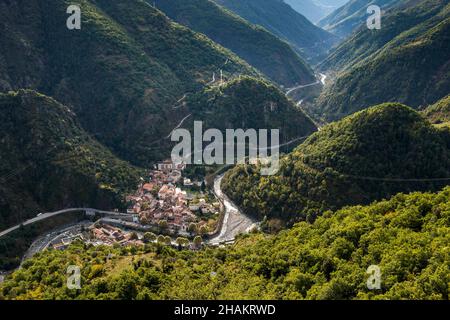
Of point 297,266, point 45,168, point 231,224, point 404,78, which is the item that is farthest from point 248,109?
point 297,266

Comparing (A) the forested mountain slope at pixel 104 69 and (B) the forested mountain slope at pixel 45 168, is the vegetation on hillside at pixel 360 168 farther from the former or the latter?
(A) the forested mountain slope at pixel 104 69

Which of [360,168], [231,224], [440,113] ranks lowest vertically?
[231,224]

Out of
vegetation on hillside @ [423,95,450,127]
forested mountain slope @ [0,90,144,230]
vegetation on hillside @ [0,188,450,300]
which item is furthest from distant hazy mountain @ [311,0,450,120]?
vegetation on hillside @ [0,188,450,300]

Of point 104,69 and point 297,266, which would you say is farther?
point 104,69

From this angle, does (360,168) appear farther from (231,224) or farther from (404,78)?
(404,78)

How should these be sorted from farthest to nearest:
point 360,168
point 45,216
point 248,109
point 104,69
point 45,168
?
point 248,109
point 104,69
point 45,168
point 45,216
point 360,168
